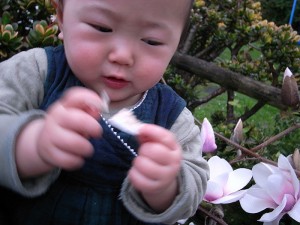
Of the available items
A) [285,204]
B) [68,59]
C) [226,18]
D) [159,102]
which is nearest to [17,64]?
[68,59]

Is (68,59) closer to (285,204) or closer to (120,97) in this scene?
A: (120,97)

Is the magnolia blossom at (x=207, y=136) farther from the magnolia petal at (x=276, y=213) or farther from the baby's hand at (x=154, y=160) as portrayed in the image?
the baby's hand at (x=154, y=160)

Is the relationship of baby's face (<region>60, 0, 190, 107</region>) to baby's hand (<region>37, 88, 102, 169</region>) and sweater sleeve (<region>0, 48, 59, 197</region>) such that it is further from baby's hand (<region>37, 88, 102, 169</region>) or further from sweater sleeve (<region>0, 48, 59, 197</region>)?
baby's hand (<region>37, 88, 102, 169</region>)

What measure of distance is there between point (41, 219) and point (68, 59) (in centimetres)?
33

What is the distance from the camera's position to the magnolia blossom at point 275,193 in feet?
4.75

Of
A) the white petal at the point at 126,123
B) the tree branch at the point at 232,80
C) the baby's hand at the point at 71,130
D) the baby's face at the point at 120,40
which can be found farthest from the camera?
the tree branch at the point at 232,80

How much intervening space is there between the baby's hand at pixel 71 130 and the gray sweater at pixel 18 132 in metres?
0.10

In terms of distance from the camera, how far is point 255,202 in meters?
1.52

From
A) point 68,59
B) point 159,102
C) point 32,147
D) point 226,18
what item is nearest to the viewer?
point 32,147

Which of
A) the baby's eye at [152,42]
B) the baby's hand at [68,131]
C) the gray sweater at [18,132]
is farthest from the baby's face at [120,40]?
the baby's hand at [68,131]

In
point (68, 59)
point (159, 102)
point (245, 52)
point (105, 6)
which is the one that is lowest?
point (245, 52)

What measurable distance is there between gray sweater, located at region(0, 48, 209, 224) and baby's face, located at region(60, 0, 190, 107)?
10cm

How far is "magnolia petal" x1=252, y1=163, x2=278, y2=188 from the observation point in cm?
150

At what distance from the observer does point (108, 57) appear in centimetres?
103
